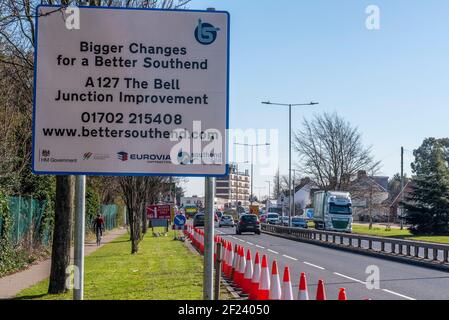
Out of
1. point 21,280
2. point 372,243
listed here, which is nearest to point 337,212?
point 372,243

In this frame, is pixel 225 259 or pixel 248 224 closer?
pixel 225 259

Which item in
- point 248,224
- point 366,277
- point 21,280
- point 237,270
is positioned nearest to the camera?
point 237,270

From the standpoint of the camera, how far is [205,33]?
6316 mm

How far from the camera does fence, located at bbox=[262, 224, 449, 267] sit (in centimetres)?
2429

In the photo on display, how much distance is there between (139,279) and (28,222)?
315 inches

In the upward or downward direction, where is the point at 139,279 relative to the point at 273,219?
upward

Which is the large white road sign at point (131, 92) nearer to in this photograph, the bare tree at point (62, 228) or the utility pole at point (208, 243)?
the utility pole at point (208, 243)

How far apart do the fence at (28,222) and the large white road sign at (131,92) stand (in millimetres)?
11880

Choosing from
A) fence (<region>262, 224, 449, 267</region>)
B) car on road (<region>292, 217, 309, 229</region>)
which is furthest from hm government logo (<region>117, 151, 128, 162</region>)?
car on road (<region>292, 217, 309, 229</region>)

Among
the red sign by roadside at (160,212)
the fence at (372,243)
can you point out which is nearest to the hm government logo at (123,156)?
the fence at (372,243)

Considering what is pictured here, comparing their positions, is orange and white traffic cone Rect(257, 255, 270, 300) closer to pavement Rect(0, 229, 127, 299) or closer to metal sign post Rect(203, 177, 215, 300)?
metal sign post Rect(203, 177, 215, 300)

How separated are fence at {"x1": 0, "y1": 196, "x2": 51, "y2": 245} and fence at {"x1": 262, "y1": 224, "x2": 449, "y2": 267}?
13.7 metres

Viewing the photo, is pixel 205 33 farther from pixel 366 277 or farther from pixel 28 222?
pixel 28 222
